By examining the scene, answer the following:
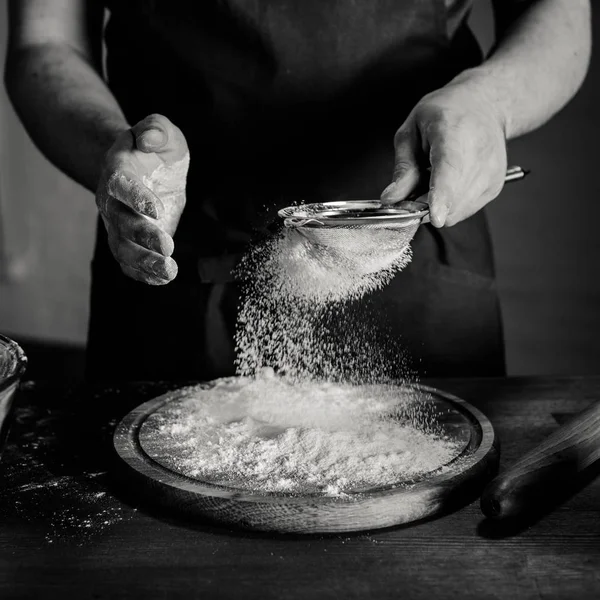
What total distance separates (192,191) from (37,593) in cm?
94

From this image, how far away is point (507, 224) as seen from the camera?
10.8 feet

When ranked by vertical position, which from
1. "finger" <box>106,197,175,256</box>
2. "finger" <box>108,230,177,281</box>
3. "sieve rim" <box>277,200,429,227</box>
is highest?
"sieve rim" <box>277,200,429,227</box>

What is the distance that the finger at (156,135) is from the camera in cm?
110

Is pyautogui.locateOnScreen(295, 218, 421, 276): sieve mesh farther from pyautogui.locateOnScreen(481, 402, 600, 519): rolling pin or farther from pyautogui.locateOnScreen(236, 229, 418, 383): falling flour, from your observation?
pyautogui.locateOnScreen(481, 402, 600, 519): rolling pin

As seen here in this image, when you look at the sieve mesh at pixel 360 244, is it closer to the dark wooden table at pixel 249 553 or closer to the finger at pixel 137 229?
the finger at pixel 137 229

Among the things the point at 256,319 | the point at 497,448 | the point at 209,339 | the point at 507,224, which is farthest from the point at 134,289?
the point at 507,224

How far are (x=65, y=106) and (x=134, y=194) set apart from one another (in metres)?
0.46

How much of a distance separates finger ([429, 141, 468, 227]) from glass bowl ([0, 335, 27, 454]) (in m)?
0.54

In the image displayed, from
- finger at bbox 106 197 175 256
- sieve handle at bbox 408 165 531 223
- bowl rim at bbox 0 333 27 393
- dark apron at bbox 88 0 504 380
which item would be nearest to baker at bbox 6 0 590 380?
dark apron at bbox 88 0 504 380

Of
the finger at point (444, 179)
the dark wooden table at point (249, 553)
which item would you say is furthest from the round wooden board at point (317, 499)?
the finger at point (444, 179)

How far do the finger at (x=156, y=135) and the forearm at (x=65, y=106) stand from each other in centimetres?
20

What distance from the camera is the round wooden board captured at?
81 cm

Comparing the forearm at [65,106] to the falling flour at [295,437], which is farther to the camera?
the forearm at [65,106]

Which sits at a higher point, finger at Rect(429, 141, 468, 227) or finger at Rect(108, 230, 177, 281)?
finger at Rect(429, 141, 468, 227)
